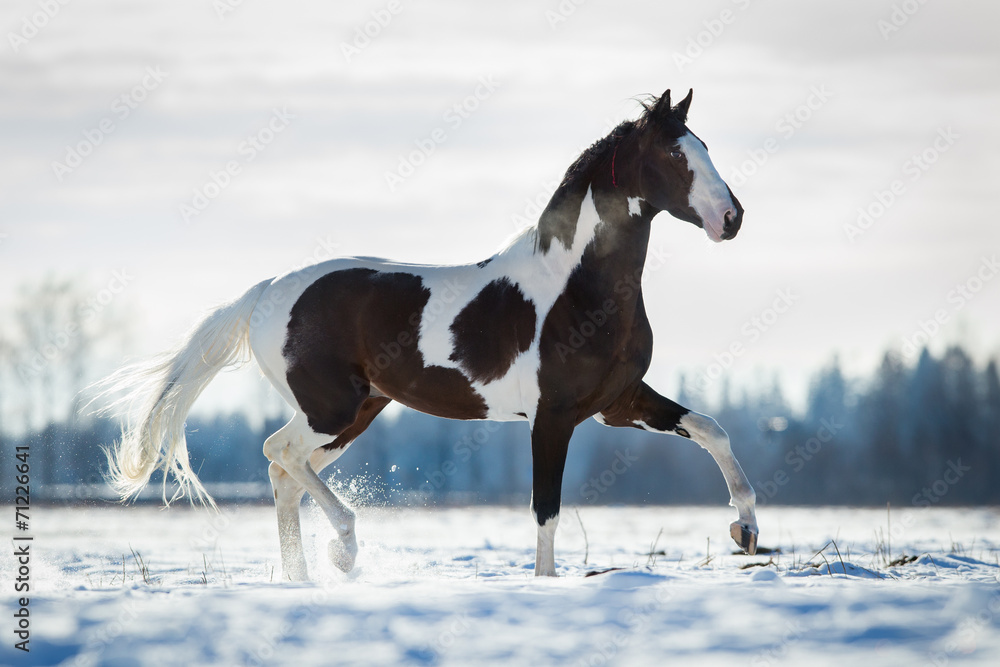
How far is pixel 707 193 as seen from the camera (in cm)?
540

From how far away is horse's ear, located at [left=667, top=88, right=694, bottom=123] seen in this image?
5629 mm

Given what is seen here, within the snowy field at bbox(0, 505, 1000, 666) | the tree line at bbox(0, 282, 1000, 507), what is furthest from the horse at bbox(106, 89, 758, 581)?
the tree line at bbox(0, 282, 1000, 507)

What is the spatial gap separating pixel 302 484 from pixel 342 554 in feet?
2.00

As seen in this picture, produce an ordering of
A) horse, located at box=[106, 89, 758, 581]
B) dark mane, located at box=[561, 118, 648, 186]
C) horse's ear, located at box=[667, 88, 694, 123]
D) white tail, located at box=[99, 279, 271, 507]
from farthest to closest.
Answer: white tail, located at box=[99, 279, 271, 507], dark mane, located at box=[561, 118, 648, 186], horse's ear, located at box=[667, 88, 694, 123], horse, located at box=[106, 89, 758, 581]

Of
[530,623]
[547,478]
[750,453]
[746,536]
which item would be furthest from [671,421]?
[750,453]

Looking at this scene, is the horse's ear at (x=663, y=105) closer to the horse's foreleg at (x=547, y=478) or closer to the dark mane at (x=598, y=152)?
the dark mane at (x=598, y=152)

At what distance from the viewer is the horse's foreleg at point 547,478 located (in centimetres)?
537

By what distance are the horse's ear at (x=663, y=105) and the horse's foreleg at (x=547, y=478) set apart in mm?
1980

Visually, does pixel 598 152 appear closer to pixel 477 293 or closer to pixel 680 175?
pixel 680 175

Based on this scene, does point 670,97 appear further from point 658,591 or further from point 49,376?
point 49,376

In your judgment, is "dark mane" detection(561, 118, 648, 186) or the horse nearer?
the horse

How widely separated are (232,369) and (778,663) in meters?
4.86

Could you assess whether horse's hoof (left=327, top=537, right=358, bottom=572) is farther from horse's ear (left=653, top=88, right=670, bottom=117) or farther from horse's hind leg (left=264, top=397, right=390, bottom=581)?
horse's ear (left=653, top=88, right=670, bottom=117)

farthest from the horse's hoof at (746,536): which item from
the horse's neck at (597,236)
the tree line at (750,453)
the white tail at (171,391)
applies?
the tree line at (750,453)
